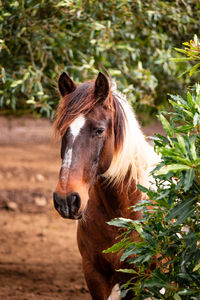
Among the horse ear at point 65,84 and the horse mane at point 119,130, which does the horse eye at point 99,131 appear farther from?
the horse ear at point 65,84

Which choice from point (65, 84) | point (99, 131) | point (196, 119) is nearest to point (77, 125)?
point (99, 131)

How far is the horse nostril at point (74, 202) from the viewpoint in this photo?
6.98ft

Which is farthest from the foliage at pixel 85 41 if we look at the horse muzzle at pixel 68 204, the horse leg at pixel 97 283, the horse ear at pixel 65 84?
the horse muzzle at pixel 68 204

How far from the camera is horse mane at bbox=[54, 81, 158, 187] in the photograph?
239cm

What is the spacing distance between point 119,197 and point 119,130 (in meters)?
0.45

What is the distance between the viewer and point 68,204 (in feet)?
7.00

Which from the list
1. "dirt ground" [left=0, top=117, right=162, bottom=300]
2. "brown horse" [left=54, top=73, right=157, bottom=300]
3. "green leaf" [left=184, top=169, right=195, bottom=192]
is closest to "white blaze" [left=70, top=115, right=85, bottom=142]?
"brown horse" [left=54, top=73, right=157, bottom=300]

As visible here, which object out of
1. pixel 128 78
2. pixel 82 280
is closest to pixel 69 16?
pixel 128 78

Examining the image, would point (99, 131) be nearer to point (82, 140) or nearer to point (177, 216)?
point (82, 140)

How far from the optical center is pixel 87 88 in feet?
8.20

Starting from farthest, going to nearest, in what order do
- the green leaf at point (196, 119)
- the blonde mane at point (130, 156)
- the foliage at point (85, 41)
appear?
the foliage at point (85, 41) → the blonde mane at point (130, 156) → the green leaf at point (196, 119)

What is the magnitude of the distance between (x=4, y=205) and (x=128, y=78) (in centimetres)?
415

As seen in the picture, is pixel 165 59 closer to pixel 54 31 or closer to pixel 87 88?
pixel 54 31

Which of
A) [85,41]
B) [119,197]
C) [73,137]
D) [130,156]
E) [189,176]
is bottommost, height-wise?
[119,197]
